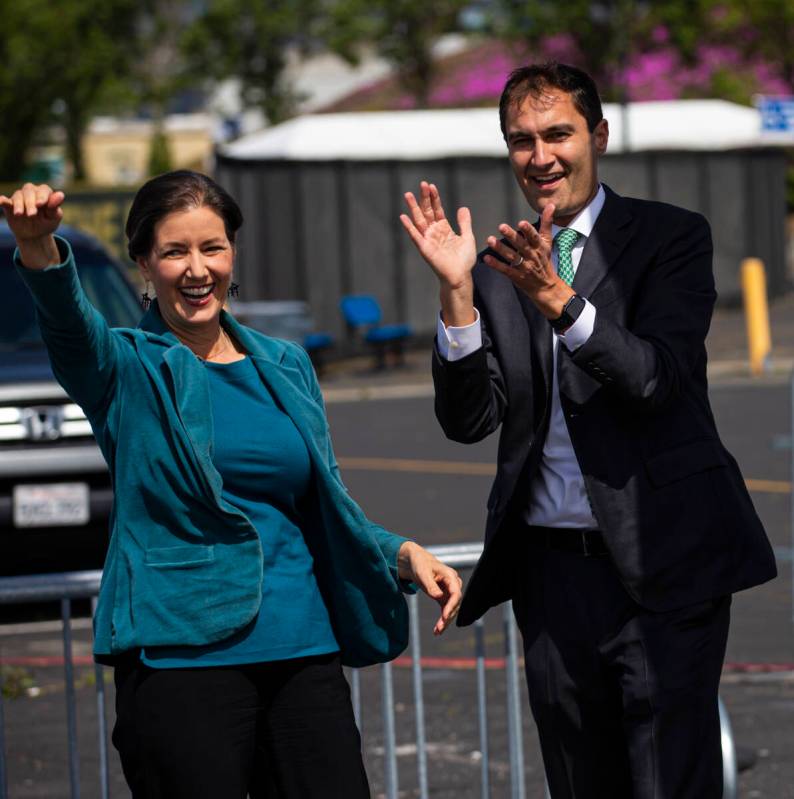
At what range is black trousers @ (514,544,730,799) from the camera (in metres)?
3.85

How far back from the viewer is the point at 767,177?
31047mm

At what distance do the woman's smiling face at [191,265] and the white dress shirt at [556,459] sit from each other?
49 cm

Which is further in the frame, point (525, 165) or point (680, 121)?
point (680, 121)

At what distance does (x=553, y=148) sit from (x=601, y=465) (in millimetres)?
686

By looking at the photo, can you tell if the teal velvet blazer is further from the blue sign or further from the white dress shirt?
the blue sign

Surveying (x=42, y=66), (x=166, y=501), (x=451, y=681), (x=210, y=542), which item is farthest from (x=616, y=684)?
(x=42, y=66)

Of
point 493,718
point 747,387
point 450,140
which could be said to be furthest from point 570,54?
point 493,718

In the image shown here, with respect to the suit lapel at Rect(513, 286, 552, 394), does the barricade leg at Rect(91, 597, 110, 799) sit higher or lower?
lower

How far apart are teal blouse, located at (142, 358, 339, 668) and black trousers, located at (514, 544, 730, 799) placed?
0.57m

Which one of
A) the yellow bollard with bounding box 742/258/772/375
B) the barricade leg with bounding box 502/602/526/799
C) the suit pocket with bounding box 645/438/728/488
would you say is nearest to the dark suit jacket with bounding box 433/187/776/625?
the suit pocket with bounding box 645/438/728/488

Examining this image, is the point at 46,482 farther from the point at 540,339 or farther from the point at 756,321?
the point at 756,321

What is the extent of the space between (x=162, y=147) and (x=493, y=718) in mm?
57838

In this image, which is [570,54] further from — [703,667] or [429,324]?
[703,667]

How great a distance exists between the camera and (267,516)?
3.60m
